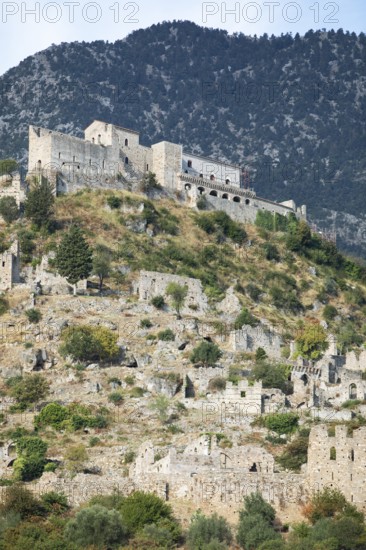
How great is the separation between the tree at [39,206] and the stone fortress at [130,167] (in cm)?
378

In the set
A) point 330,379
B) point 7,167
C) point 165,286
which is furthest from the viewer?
point 7,167

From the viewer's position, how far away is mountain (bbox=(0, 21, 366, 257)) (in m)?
150

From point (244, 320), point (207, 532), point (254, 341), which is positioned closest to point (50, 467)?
point (207, 532)

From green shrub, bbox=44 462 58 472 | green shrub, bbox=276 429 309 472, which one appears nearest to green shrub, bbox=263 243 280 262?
A: green shrub, bbox=276 429 309 472

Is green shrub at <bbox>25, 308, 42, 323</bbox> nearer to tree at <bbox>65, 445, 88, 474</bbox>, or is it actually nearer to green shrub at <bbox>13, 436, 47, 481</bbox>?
green shrub at <bbox>13, 436, 47, 481</bbox>

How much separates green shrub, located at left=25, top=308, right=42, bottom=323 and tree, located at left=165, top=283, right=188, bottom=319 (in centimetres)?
875

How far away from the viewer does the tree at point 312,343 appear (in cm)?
8168

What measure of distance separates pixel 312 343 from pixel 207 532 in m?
33.3

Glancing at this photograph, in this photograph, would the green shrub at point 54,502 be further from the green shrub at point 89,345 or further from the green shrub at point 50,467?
the green shrub at point 89,345

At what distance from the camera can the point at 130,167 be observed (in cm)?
10725

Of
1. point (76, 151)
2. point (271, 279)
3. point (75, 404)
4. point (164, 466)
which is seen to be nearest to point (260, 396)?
point (75, 404)

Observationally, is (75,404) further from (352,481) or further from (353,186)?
(353,186)

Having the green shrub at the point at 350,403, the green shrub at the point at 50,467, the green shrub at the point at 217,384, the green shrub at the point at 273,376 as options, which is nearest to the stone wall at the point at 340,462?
the green shrub at the point at 50,467

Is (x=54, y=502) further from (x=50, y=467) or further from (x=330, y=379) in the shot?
(x=330, y=379)
